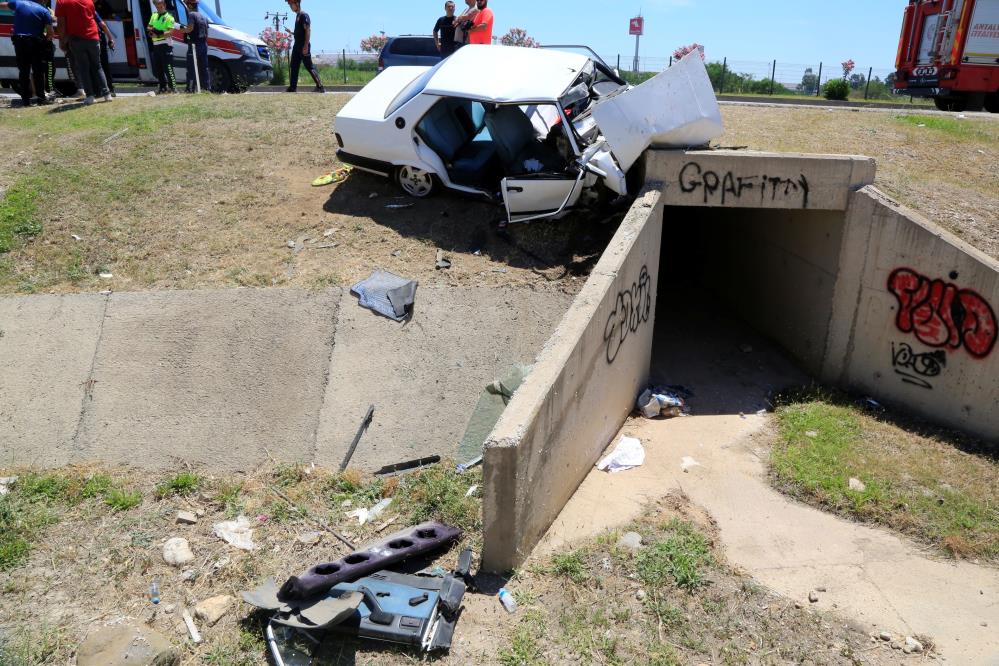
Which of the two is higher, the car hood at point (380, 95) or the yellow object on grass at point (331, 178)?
the car hood at point (380, 95)

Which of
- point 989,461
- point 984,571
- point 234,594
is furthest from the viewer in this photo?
point 989,461

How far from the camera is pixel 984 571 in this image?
5.30 m

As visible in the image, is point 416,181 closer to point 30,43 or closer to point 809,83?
point 30,43

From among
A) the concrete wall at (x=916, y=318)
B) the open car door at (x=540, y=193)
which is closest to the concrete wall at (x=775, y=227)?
the concrete wall at (x=916, y=318)

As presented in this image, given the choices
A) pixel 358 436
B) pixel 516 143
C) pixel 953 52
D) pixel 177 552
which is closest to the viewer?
pixel 177 552

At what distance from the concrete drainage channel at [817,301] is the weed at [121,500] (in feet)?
10.1

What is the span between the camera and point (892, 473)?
6.37 m

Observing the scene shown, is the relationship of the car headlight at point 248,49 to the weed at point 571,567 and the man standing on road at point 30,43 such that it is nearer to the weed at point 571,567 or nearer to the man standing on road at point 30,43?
the man standing on road at point 30,43

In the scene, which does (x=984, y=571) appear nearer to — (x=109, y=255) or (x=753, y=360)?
(x=753, y=360)

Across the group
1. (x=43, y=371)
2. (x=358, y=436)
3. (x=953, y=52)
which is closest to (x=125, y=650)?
(x=358, y=436)

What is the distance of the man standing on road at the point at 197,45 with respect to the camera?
1300 centimetres

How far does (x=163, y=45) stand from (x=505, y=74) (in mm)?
8598

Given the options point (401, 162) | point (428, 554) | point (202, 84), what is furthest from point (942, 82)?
point (428, 554)

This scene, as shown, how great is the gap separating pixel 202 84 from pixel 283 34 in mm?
19516
